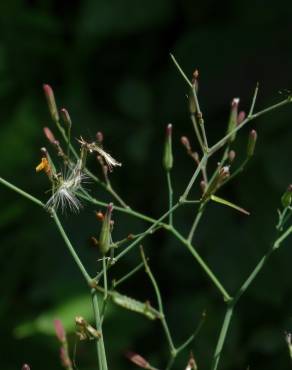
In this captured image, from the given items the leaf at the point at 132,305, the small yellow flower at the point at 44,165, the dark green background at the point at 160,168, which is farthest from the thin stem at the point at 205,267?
the dark green background at the point at 160,168

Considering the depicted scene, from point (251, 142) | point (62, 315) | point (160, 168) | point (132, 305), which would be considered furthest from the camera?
point (160, 168)

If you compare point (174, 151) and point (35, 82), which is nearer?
point (174, 151)

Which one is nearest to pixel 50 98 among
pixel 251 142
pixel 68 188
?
pixel 68 188

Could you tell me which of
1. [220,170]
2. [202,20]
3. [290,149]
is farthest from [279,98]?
[220,170]

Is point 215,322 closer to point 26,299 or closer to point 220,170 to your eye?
point 26,299

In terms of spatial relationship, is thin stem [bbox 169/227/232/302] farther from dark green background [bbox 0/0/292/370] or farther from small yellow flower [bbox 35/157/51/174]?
dark green background [bbox 0/0/292/370]

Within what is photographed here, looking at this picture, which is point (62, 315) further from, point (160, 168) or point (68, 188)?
point (68, 188)

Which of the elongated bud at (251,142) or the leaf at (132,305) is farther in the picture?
the elongated bud at (251,142)

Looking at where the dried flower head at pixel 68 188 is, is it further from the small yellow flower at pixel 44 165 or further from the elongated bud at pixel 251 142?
the elongated bud at pixel 251 142
